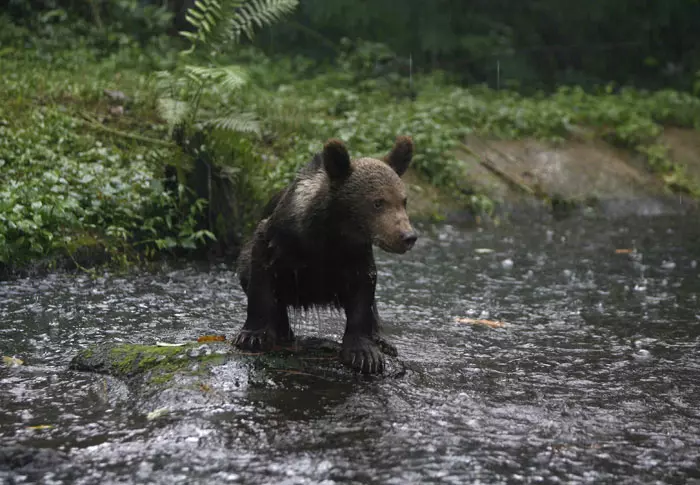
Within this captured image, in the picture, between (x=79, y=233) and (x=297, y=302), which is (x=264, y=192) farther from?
(x=297, y=302)

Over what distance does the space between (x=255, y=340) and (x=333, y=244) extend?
2.23 ft

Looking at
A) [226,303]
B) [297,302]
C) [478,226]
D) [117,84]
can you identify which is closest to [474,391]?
[297,302]

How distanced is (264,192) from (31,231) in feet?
7.34

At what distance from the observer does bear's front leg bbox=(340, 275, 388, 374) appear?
4.81 m

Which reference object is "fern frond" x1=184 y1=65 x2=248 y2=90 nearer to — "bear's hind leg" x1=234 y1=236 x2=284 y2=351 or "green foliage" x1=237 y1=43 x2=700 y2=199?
"green foliage" x1=237 y1=43 x2=700 y2=199

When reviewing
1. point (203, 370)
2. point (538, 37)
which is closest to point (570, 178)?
point (538, 37)

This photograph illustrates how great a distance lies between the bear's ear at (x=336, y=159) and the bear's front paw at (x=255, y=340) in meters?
0.93

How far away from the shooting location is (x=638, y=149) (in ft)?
42.5

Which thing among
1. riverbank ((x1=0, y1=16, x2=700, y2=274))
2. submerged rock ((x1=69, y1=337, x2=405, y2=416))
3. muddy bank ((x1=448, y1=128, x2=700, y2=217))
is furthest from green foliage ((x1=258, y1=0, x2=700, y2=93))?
submerged rock ((x1=69, y1=337, x2=405, y2=416))

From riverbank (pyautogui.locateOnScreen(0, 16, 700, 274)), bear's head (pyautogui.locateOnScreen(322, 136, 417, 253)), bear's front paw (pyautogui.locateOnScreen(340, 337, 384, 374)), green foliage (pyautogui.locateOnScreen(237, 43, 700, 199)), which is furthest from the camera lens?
green foliage (pyautogui.locateOnScreen(237, 43, 700, 199))

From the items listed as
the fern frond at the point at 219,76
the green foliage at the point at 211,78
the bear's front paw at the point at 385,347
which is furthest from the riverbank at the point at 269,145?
the bear's front paw at the point at 385,347

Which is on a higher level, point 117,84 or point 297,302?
point 117,84

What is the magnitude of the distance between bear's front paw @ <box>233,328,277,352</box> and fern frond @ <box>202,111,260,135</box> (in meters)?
3.33

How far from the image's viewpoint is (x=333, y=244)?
4.85 meters
